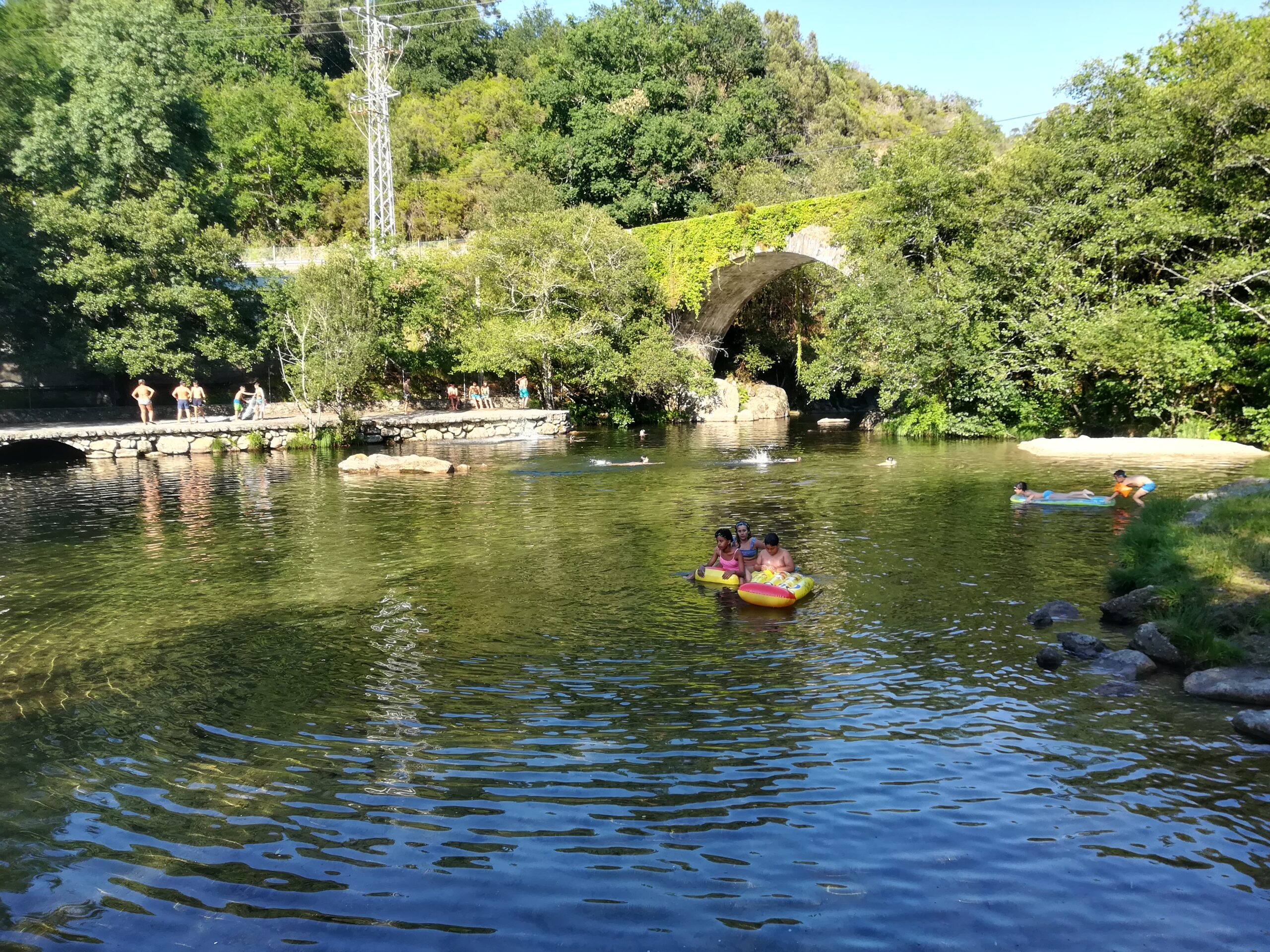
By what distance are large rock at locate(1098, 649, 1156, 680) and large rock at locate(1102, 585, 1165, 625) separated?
137 centimetres

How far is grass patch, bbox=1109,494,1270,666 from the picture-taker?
8.88 meters

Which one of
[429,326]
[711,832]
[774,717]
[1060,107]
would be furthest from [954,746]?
[429,326]

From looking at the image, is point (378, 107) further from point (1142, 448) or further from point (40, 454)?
point (1142, 448)

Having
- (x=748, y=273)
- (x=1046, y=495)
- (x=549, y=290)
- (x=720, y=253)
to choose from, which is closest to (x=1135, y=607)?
(x=1046, y=495)

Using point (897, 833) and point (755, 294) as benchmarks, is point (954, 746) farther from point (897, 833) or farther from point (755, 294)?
point (755, 294)

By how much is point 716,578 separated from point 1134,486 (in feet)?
35.2

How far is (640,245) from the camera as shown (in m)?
39.4

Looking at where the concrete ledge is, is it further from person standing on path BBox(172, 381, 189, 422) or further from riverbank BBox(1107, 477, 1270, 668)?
person standing on path BBox(172, 381, 189, 422)

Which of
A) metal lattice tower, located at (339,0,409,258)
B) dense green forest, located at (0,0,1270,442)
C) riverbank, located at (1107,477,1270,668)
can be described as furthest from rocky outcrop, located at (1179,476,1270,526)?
metal lattice tower, located at (339,0,409,258)

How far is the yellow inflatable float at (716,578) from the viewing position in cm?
1207

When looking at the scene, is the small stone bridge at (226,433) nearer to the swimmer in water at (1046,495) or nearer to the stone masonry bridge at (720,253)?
the stone masonry bridge at (720,253)

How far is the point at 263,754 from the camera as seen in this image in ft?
23.8

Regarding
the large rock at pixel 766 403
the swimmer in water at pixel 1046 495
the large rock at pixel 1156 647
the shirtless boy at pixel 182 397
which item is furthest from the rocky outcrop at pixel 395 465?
the large rock at pixel 766 403

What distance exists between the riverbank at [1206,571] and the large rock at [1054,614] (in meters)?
0.87
